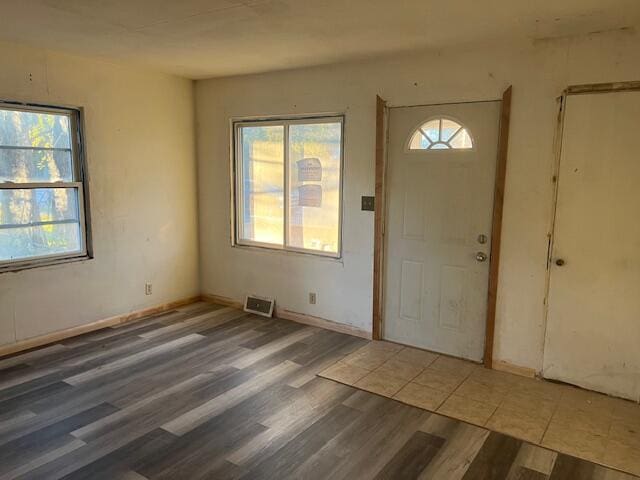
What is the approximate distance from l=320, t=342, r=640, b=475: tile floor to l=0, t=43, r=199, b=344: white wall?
2297 mm

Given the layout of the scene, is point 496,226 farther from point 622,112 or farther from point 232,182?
point 232,182

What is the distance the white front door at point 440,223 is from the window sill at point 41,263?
2732mm

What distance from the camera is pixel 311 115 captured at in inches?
169

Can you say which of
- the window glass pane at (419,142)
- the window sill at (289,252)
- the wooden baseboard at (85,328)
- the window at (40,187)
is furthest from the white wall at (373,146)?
the window at (40,187)

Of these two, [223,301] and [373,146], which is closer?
[373,146]

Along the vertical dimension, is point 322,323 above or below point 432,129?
below

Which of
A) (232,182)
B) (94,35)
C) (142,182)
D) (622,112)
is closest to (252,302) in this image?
(232,182)

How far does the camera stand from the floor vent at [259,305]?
4797mm

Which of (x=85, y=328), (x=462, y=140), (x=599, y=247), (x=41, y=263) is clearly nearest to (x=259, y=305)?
(x=85, y=328)

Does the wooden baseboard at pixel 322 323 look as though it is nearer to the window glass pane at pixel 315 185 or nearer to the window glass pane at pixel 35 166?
the window glass pane at pixel 315 185

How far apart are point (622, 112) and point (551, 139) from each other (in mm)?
430

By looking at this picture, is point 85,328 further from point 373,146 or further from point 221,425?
point 373,146

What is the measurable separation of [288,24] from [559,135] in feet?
6.43

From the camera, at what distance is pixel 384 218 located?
4.02 metres
